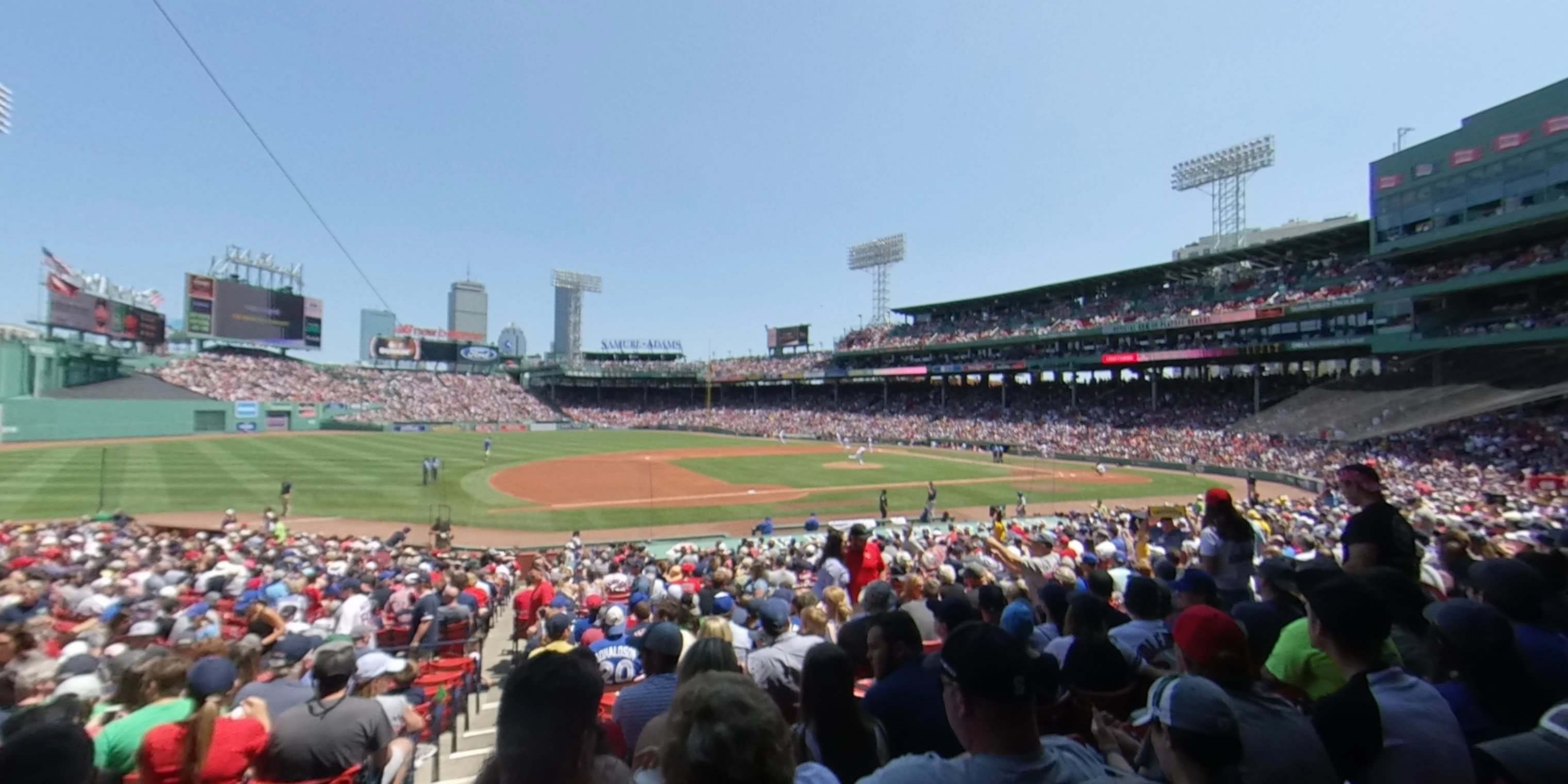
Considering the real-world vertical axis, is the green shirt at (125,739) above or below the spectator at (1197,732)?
below

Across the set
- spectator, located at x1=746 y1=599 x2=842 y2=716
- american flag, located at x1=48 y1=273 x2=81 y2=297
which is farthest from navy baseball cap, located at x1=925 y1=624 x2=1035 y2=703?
american flag, located at x1=48 y1=273 x2=81 y2=297

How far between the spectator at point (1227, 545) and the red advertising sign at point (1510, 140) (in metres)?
42.6

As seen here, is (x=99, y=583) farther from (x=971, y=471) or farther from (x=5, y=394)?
(x=5, y=394)

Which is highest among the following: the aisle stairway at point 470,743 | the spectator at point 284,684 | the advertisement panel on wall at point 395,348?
the advertisement panel on wall at point 395,348

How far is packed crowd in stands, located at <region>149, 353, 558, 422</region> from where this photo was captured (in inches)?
2569

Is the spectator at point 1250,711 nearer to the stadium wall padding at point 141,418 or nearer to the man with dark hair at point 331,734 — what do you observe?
the man with dark hair at point 331,734

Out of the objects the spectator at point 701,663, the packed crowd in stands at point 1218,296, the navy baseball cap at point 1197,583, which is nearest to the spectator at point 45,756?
the spectator at point 701,663

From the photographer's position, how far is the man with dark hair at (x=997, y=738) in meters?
2.18

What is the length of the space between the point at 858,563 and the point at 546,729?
750 cm

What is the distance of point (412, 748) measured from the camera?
4473 mm

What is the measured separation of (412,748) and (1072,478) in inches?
1416

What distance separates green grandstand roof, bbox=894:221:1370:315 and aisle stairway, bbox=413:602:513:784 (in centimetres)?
5543

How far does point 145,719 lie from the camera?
12.6 ft

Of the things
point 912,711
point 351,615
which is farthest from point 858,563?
point 351,615
